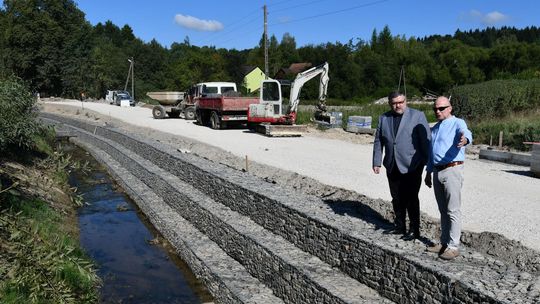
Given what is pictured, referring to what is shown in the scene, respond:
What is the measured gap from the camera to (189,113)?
3048 centimetres

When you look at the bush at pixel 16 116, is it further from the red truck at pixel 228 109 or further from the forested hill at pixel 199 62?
the forested hill at pixel 199 62

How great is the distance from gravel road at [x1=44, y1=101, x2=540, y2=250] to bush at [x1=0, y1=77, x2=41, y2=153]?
5.94 metres

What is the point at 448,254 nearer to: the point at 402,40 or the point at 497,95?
the point at 497,95

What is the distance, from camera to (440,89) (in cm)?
6700

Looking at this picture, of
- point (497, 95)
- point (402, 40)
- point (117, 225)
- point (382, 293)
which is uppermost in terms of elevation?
point (402, 40)

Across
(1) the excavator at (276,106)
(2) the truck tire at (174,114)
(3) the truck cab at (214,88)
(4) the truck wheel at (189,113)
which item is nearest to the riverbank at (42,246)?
(1) the excavator at (276,106)

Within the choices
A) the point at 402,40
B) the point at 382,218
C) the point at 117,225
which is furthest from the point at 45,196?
the point at 402,40

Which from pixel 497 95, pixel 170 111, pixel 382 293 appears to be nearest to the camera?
pixel 382 293

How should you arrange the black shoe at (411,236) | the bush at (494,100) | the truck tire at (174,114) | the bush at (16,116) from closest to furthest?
1. the black shoe at (411,236)
2. the bush at (16,116)
3. the bush at (494,100)
4. the truck tire at (174,114)

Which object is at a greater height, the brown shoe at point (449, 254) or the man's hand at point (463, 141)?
the man's hand at point (463, 141)

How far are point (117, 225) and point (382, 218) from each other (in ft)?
24.4

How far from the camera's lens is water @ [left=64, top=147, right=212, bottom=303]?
827 cm

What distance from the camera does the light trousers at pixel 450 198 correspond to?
5.02 m

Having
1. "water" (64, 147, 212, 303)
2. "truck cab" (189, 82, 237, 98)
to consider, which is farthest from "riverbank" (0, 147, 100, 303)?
"truck cab" (189, 82, 237, 98)
